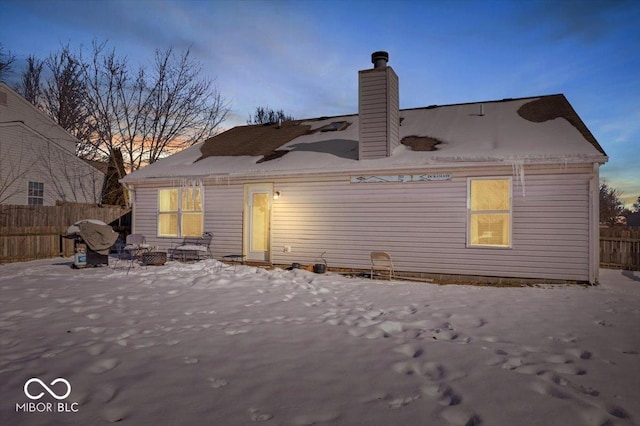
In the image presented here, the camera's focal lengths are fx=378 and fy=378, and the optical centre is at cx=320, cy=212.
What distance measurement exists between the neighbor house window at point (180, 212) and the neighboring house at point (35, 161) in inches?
334

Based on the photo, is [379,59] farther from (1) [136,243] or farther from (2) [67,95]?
(2) [67,95]

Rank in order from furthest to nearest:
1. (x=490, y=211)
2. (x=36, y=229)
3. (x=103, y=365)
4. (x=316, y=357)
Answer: (x=36, y=229) < (x=490, y=211) < (x=316, y=357) < (x=103, y=365)

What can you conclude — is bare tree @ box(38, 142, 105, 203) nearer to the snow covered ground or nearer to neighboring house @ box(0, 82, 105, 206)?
neighboring house @ box(0, 82, 105, 206)

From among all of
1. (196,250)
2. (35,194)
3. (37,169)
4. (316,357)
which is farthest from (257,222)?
(37,169)

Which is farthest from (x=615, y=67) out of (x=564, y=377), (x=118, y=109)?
(x=118, y=109)

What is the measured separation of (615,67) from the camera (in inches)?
718

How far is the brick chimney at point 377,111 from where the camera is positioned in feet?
32.2

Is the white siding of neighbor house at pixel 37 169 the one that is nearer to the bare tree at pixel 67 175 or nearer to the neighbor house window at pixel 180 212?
the bare tree at pixel 67 175

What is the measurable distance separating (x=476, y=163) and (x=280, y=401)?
729cm

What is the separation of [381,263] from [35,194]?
1676 cm

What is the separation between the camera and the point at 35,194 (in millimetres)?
17375

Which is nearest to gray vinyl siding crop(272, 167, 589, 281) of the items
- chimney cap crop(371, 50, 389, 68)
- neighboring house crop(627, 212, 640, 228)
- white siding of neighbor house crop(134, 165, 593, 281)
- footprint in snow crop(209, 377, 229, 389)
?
white siding of neighbor house crop(134, 165, 593, 281)

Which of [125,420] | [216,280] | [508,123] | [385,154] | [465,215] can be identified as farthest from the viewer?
[508,123]

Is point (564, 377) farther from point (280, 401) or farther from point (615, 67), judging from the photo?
point (615, 67)
